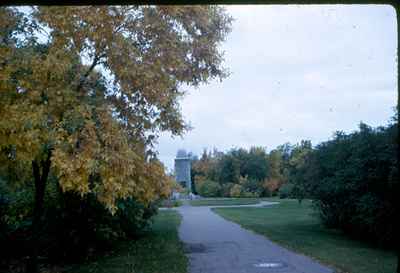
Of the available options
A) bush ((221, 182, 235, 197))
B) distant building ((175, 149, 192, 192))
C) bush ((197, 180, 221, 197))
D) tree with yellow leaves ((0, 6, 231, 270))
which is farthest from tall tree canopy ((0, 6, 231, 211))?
bush ((197, 180, 221, 197))

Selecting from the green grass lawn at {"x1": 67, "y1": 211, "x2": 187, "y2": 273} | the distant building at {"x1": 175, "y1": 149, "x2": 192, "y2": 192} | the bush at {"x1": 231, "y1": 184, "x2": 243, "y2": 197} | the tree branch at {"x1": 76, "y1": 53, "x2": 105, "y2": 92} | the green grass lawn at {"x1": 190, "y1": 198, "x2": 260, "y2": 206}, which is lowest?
the green grass lawn at {"x1": 67, "y1": 211, "x2": 187, "y2": 273}

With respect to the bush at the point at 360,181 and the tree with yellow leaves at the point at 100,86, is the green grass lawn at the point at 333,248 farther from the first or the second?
the tree with yellow leaves at the point at 100,86

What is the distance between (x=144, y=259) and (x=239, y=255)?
261cm

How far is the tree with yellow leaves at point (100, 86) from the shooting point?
350 inches

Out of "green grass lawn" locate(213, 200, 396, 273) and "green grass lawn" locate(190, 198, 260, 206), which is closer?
"green grass lawn" locate(213, 200, 396, 273)

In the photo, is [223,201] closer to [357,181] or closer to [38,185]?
[357,181]

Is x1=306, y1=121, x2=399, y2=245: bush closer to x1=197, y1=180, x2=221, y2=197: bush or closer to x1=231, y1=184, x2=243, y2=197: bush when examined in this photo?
x1=231, y1=184, x2=243, y2=197: bush

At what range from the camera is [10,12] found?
10031 millimetres

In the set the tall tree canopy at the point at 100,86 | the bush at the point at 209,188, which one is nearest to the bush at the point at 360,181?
the tall tree canopy at the point at 100,86

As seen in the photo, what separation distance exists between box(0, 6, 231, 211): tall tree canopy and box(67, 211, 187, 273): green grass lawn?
8.31ft

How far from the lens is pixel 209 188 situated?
5306 cm

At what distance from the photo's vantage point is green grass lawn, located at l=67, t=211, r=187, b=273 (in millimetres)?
12453

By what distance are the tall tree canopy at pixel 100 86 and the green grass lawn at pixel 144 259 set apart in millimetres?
2532

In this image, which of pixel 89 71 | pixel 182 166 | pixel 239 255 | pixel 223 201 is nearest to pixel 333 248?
pixel 239 255
